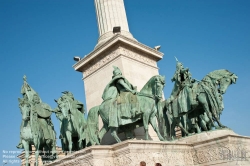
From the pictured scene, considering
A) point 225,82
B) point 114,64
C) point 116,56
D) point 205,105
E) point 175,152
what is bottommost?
point 175,152

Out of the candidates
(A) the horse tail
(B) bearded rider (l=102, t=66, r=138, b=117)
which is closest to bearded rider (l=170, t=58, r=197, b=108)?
(B) bearded rider (l=102, t=66, r=138, b=117)

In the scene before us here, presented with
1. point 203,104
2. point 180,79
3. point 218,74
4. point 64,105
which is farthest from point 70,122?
point 218,74

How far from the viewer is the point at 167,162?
7973mm

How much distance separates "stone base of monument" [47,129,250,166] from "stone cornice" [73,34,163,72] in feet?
16.2

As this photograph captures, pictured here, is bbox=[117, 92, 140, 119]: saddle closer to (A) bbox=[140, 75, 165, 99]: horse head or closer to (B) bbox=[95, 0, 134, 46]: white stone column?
(A) bbox=[140, 75, 165, 99]: horse head

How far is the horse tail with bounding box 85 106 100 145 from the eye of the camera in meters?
9.61

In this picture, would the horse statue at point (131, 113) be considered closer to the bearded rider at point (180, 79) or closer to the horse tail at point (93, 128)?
the horse tail at point (93, 128)

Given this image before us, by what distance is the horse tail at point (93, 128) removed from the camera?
9.61 meters

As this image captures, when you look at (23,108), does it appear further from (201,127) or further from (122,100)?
(201,127)

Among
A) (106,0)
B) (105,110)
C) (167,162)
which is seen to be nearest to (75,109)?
(105,110)

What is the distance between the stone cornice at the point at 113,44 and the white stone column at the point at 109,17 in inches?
39.7

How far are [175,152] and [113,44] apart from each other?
5.73 m

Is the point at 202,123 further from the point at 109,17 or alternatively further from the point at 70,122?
the point at 109,17

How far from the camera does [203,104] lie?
9.95m
